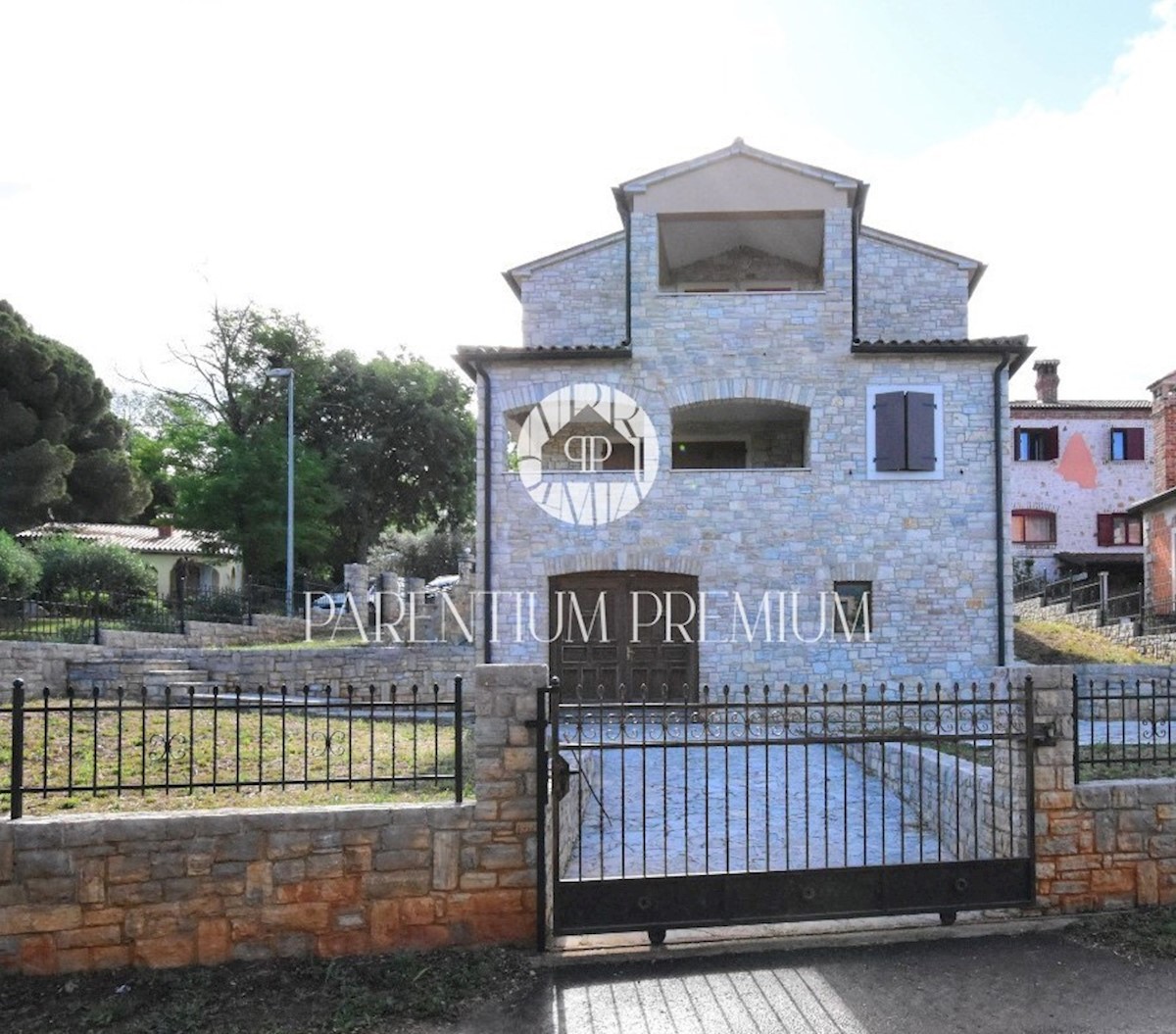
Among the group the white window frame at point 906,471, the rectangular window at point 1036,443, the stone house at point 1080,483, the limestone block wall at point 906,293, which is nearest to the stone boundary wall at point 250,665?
the white window frame at point 906,471

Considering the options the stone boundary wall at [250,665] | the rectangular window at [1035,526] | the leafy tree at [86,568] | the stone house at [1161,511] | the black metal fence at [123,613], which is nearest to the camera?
the stone boundary wall at [250,665]

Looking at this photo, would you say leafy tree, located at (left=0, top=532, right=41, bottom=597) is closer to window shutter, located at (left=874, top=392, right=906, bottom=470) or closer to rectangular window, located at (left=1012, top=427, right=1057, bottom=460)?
window shutter, located at (left=874, top=392, right=906, bottom=470)

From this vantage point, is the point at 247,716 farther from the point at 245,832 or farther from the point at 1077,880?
the point at 1077,880

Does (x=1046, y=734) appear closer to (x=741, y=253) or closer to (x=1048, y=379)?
(x=741, y=253)

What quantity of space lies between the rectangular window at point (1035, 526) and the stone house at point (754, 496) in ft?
53.3

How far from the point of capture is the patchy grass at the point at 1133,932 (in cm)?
498

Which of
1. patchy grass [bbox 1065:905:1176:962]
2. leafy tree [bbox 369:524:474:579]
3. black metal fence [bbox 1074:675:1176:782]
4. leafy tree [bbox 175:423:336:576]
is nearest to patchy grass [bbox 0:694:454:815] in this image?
patchy grass [bbox 1065:905:1176:962]

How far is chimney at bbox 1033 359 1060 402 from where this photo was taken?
28.6 metres

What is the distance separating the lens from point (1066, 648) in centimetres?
1708

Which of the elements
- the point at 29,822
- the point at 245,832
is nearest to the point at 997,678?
the point at 245,832

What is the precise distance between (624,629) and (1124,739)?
316 inches

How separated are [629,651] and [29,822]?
9.48 meters

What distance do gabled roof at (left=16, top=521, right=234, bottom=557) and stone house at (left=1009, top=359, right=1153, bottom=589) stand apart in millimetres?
25901

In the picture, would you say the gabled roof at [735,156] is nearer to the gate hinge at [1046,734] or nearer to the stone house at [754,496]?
the stone house at [754,496]
